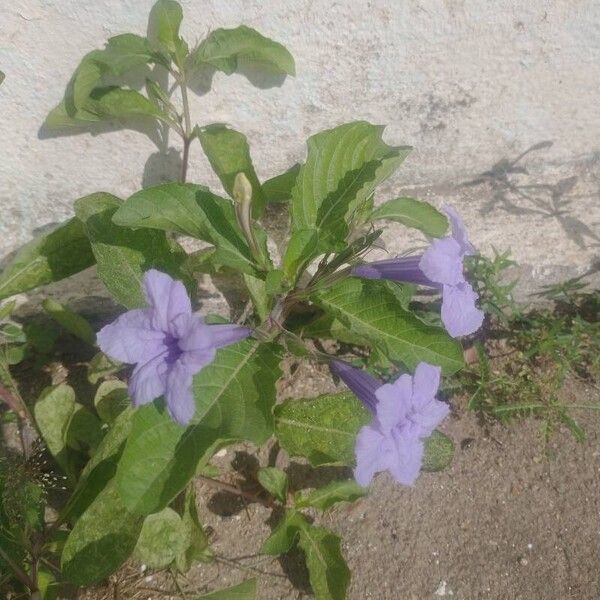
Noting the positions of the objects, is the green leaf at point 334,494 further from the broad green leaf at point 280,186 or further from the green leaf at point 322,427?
the broad green leaf at point 280,186

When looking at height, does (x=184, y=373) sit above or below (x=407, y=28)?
below

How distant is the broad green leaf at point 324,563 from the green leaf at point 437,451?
41cm

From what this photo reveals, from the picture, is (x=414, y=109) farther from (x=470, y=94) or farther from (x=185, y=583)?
(x=185, y=583)

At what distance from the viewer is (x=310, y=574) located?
2.21m

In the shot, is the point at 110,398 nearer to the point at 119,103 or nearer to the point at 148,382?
the point at 148,382

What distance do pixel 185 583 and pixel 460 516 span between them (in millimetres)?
1078

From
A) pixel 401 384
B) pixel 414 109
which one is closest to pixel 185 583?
pixel 401 384

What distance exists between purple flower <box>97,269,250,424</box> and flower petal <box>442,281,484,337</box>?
0.61 m

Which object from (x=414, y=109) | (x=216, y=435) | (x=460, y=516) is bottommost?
(x=460, y=516)

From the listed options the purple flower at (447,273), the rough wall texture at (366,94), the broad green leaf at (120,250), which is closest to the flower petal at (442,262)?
the purple flower at (447,273)

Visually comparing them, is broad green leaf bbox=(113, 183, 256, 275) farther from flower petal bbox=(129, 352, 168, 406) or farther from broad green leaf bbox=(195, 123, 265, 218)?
flower petal bbox=(129, 352, 168, 406)

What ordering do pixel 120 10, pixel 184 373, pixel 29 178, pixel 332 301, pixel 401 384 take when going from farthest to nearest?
pixel 29 178, pixel 332 301, pixel 120 10, pixel 401 384, pixel 184 373

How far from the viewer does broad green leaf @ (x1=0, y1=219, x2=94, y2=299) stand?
6.98 feet

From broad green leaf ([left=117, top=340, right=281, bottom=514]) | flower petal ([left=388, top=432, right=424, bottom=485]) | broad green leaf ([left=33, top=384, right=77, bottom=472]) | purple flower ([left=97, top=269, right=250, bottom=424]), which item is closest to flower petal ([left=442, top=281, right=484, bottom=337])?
flower petal ([left=388, top=432, right=424, bottom=485])
